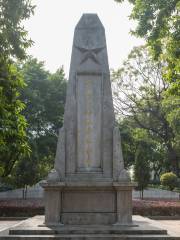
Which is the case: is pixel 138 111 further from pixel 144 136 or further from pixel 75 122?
pixel 75 122

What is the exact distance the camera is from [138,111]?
122 feet

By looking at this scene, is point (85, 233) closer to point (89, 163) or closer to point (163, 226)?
point (89, 163)

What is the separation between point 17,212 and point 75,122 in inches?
433

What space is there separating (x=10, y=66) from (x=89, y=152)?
15.8 feet

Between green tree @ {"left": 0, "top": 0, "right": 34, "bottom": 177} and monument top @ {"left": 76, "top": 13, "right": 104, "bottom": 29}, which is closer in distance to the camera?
monument top @ {"left": 76, "top": 13, "right": 104, "bottom": 29}

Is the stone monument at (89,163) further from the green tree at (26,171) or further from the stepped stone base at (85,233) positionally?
the green tree at (26,171)

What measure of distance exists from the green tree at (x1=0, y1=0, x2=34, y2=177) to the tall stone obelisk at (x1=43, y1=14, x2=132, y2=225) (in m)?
2.66

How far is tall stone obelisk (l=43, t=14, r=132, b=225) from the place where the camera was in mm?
9844

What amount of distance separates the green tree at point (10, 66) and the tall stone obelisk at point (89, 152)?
2.66m

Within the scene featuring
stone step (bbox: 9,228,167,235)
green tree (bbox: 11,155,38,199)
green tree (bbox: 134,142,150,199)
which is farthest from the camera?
green tree (bbox: 134,142,150,199)

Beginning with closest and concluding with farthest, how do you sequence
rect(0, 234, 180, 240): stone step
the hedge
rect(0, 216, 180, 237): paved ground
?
rect(0, 234, 180, 240): stone step → rect(0, 216, 180, 237): paved ground → the hedge

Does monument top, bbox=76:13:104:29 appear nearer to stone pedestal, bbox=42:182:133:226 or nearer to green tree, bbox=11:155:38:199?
stone pedestal, bbox=42:182:133:226

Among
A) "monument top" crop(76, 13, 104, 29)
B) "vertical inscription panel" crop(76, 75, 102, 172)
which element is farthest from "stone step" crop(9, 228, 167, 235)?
"monument top" crop(76, 13, 104, 29)

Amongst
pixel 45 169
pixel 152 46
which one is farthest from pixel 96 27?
pixel 45 169
